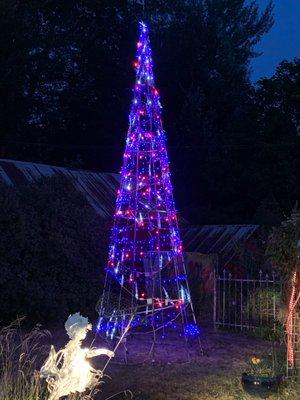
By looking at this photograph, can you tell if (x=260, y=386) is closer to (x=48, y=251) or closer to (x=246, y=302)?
(x=246, y=302)

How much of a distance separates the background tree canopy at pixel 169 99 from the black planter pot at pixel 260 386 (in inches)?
611

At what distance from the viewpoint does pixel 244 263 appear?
45.5 ft

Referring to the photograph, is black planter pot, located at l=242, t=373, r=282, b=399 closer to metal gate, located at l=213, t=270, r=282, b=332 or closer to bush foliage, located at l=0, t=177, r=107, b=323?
metal gate, located at l=213, t=270, r=282, b=332

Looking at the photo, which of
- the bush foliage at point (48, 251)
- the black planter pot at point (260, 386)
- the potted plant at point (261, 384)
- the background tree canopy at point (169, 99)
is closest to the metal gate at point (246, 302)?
the bush foliage at point (48, 251)

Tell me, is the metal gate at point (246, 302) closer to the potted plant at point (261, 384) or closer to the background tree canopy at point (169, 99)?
the potted plant at point (261, 384)

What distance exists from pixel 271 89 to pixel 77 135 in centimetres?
845

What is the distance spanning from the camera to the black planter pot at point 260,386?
253 inches

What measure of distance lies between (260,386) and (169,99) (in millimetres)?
20474

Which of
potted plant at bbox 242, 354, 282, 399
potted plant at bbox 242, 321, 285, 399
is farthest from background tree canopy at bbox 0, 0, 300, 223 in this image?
potted plant at bbox 242, 354, 282, 399

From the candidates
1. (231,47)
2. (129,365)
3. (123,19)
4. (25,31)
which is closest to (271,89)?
(231,47)

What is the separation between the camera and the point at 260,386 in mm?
6434

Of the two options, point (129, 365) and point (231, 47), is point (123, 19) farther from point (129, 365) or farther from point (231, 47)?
point (129, 365)

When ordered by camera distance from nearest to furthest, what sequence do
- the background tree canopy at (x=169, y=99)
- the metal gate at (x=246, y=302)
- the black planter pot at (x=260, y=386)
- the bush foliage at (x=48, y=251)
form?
the black planter pot at (x=260, y=386) → the bush foliage at (x=48, y=251) → the metal gate at (x=246, y=302) → the background tree canopy at (x=169, y=99)

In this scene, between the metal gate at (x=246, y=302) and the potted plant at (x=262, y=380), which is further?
the metal gate at (x=246, y=302)
